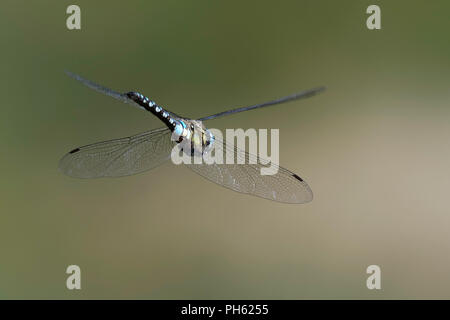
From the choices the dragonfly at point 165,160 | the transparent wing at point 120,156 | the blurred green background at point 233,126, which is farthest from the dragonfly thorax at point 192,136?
the blurred green background at point 233,126

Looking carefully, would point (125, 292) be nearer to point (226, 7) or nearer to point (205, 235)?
point (205, 235)

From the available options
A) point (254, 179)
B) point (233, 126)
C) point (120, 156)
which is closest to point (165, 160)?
point (120, 156)

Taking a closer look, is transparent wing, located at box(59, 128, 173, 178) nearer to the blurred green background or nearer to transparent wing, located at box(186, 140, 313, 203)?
transparent wing, located at box(186, 140, 313, 203)

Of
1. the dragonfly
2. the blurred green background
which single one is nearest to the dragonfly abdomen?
the dragonfly

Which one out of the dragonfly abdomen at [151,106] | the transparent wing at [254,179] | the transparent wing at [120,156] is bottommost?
the transparent wing at [254,179]

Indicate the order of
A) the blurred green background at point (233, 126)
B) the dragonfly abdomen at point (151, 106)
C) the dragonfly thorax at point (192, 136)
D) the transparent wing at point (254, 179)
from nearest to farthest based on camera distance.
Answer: the dragonfly abdomen at point (151, 106)
the dragonfly thorax at point (192, 136)
the transparent wing at point (254, 179)
the blurred green background at point (233, 126)

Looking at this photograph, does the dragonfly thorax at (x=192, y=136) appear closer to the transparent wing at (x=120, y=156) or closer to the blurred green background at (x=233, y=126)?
the transparent wing at (x=120, y=156)
